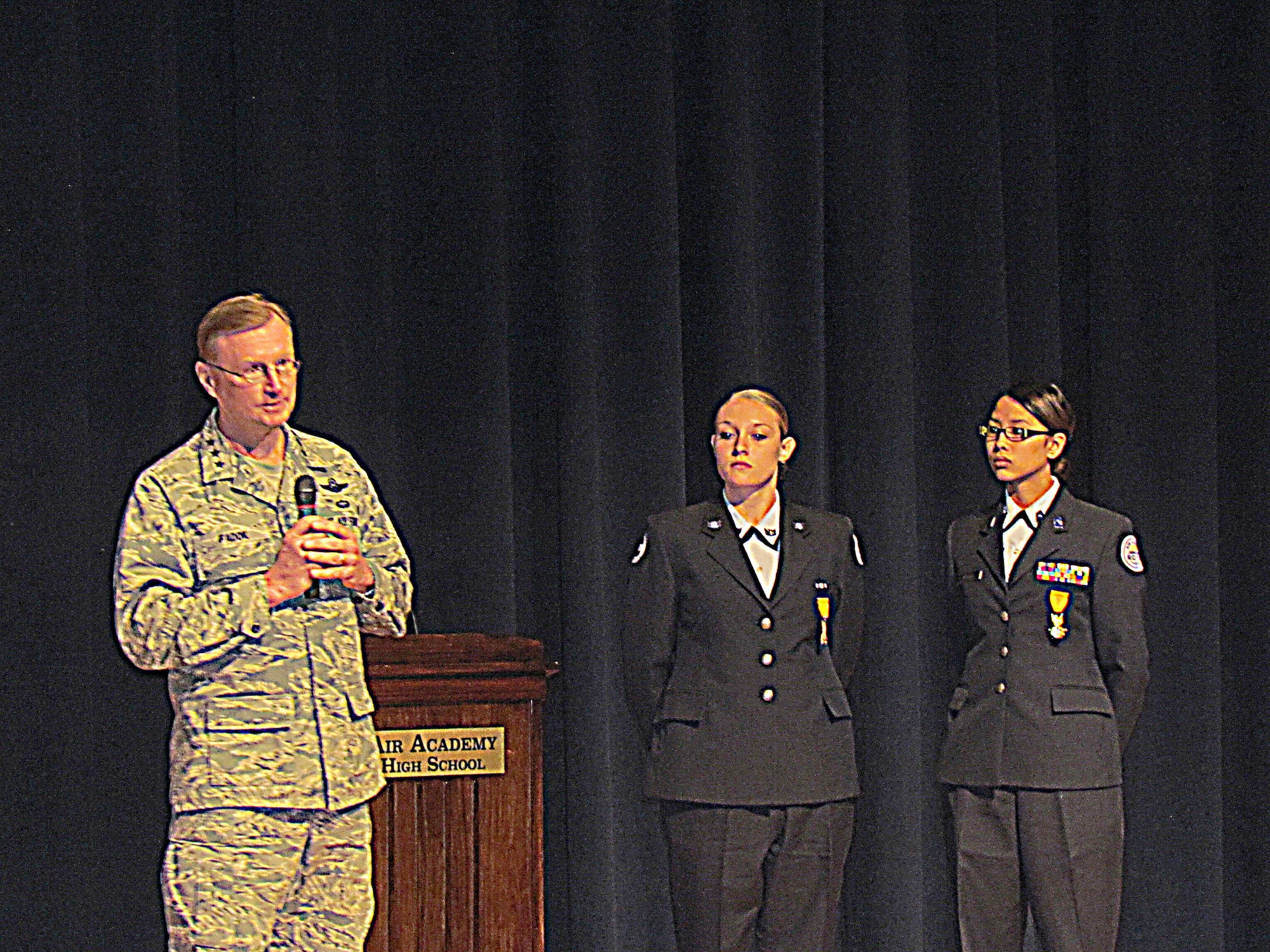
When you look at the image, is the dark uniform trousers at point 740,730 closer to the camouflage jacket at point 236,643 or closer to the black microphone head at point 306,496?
the camouflage jacket at point 236,643

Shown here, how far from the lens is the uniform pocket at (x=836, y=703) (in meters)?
3.48

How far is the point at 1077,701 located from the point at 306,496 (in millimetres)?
1750

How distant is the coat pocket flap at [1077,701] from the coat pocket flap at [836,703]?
1.45ft

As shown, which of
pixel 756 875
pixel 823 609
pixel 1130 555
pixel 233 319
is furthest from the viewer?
pixel 1130 555

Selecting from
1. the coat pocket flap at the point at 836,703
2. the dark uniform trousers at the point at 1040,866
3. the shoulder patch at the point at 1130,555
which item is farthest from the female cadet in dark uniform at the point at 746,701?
the shoulder patch at the point at 1130,555

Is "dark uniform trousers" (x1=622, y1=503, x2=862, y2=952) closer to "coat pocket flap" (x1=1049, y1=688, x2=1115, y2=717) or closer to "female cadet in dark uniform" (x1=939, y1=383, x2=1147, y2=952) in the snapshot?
"female cadet in dark uniform" (x1=939, y1=383, x2=1147, y2=952)

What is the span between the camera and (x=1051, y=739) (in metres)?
3.54

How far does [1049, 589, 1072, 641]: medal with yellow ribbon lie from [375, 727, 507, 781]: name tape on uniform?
1251 mm

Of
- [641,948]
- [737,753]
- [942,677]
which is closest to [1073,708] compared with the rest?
A: [737,753]

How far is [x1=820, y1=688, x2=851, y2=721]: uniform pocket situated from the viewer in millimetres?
3480

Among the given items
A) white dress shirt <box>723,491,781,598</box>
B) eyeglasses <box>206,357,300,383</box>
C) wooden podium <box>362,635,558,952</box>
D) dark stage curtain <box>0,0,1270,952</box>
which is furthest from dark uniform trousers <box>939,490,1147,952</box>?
eyeglasses <box>206,357,300,383</box>

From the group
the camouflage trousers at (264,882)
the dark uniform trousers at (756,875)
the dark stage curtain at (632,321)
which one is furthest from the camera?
the dark stage curtain at (632,321)

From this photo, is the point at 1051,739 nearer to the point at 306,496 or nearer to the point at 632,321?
the point at 632,321

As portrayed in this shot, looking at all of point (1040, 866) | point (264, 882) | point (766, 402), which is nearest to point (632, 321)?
point (766, 402)
